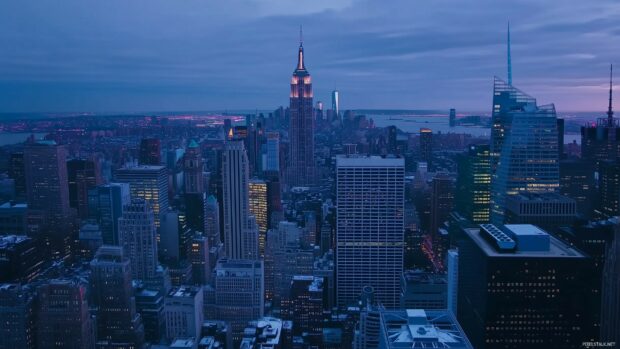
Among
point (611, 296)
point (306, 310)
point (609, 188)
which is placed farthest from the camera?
point (306, 310)

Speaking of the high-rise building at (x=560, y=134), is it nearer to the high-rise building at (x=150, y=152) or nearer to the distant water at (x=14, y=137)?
the high-rise building at (x=150, y=152)

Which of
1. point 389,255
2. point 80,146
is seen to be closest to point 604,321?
point 389,255

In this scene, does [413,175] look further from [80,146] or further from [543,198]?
[80,146]

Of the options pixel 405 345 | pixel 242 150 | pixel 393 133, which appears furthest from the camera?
pixel 393 133

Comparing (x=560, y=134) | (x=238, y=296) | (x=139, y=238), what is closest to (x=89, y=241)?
(x=139, y=238)

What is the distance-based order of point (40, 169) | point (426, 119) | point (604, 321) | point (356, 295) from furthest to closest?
point (426, 119) < point (356, 295) < point (40, 169) < point (604, 321)

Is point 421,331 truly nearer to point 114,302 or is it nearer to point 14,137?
point 114,302

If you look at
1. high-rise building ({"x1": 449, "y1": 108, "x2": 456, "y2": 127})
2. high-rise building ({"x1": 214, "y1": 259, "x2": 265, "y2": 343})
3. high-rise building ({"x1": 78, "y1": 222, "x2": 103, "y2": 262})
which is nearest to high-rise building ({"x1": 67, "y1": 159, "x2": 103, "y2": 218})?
high-rise building ({"x1": 78, "y1": 222, "x2": 103, "y2": 262})
